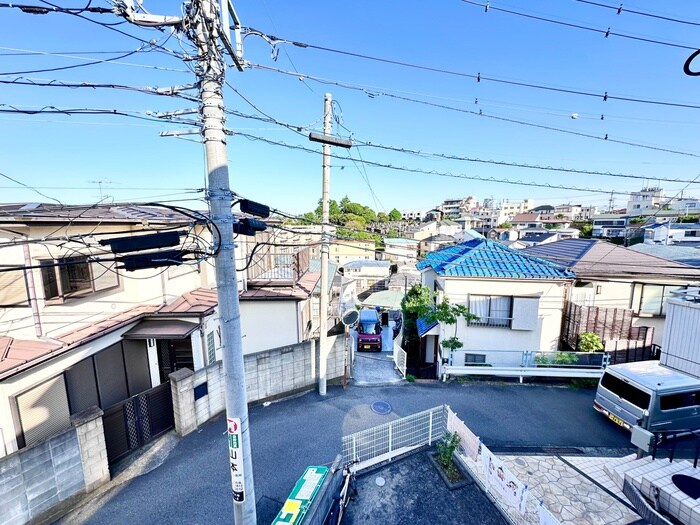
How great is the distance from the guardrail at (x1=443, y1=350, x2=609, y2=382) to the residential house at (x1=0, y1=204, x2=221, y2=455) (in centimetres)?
895

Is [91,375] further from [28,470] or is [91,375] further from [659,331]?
[659,331]

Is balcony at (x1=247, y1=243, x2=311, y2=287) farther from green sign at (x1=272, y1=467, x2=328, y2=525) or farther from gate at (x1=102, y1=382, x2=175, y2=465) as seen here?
green sign at (x1=272, y1=467, x2=328, y2=525)

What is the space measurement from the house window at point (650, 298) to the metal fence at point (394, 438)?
9.76m

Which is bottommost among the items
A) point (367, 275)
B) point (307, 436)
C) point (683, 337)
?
point (367, 275)

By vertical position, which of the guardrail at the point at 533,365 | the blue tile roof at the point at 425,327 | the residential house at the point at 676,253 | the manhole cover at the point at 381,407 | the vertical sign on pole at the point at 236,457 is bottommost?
the manhole cover at the point at 381,407

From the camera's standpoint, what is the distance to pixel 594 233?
5262 centimetres

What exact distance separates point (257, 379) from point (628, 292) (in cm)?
1395

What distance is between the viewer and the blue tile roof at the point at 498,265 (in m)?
11.4

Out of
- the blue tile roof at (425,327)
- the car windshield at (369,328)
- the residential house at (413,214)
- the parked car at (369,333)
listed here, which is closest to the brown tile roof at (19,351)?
the blue tile roof at (425,327)

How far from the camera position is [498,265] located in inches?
478

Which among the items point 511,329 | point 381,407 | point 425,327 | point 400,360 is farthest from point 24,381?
point 511,329

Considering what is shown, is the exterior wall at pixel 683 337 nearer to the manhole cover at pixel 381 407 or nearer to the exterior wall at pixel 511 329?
the exterior wall at pixel 511 329

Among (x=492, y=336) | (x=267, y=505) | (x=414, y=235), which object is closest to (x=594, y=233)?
(x=414, y=235)

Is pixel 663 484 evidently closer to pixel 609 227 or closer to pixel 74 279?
pixel 74 279
